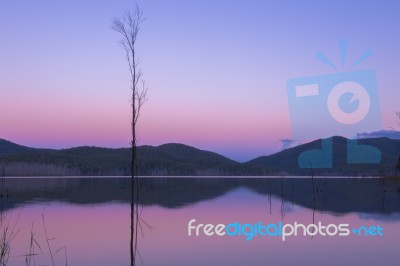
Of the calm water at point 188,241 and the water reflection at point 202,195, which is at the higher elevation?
the water reflection at point 202,195

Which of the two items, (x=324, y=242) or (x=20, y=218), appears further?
(x=20, y=218)

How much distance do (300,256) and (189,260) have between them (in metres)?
3.33

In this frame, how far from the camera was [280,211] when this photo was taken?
29.8 meters

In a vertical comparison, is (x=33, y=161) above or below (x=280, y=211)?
above

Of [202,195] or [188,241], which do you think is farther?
[202,195]

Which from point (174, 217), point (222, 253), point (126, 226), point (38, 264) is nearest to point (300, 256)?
point (222, 253)

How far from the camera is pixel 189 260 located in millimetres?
14430

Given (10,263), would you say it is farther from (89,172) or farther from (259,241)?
(89,172)

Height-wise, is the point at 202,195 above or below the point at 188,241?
above

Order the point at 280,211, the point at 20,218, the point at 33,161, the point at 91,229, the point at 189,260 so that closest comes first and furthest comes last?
the point at 189,260 → the point at 91,229 → the point at 20,218 → the point at 280,211 → the point at 33,161

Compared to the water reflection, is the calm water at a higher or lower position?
lower

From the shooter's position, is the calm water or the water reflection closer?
the calm water

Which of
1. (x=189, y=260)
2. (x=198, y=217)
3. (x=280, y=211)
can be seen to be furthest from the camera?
(x=280, y=211)

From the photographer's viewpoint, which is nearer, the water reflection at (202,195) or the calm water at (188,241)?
the calm water at (188,241)
